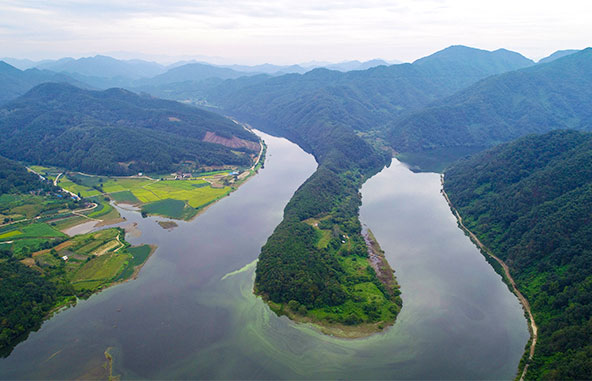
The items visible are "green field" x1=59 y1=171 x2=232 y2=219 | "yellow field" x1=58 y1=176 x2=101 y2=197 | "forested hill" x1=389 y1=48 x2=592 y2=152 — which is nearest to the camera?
"green field" x1=59 y1=171 x2=232 y2=219

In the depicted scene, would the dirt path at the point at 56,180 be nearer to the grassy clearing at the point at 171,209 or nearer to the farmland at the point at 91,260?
the grassy clearing at the point at 171,209

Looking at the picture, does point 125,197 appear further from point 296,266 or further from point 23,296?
point 296,266

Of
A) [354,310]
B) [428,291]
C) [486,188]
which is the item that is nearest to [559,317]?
[428,291]

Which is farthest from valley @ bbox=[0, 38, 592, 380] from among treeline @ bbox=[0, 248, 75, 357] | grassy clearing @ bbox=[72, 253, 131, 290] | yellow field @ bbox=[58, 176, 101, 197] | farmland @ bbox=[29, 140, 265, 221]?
yellow field @ bbox=[58, 176, 101, 197]

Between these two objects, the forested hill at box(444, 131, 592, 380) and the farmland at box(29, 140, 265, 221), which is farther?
the farmland at box(29, 140, 265, 221)

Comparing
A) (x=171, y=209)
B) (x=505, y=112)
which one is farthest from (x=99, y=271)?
(x=505, y=112)

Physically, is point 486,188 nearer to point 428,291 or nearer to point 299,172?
point 428,291

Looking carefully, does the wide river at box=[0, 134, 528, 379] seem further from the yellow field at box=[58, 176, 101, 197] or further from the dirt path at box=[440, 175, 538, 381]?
the yellow field at box=[58, 176, 101, 197]
